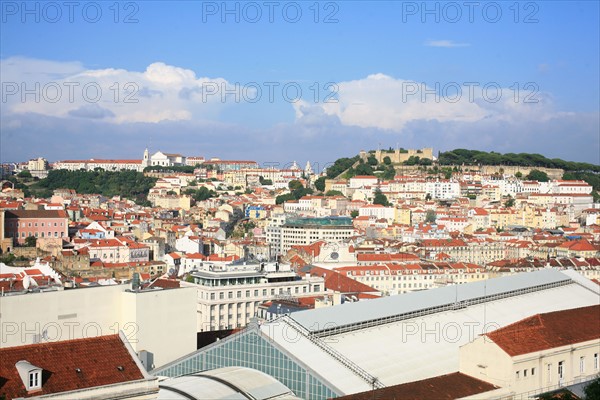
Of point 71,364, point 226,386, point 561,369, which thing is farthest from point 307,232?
point 71,364

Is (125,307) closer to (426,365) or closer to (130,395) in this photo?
(130,395)

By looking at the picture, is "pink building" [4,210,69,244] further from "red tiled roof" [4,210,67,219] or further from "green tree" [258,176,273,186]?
"green tree" [258,176,273,186]

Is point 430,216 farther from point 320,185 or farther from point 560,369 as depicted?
point 560,369

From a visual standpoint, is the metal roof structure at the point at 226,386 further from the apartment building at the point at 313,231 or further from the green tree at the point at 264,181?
the green tree at the point at 264,181

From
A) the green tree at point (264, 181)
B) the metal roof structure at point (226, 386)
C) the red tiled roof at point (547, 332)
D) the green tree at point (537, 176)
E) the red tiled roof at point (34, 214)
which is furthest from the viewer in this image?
the green tree at point (264, 181)

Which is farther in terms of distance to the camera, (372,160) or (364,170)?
(372,160)

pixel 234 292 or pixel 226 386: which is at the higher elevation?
pixel 234 292

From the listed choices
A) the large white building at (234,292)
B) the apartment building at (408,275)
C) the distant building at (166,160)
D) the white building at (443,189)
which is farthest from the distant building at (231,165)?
the large white building at (234,292)
